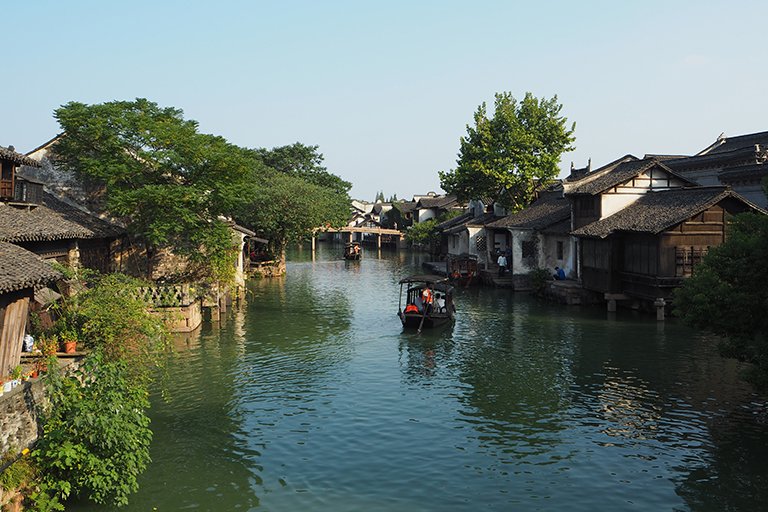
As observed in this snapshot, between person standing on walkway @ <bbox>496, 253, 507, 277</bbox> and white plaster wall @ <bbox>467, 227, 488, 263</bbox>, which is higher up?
white plaster wall @ <bbox>467, 227, 488, 263</bbox>

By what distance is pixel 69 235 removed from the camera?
26.6 metres

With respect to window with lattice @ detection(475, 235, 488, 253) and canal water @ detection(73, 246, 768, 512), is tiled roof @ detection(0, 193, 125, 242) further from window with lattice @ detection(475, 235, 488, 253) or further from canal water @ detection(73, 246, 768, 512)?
window with lattice @ detection(475, 235, 488, 253)

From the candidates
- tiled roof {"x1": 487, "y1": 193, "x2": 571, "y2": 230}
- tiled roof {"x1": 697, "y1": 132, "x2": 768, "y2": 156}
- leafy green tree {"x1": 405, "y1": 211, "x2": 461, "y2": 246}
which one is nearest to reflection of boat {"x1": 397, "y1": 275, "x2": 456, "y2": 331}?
tiled roof {"x1": 487, "y1": 193, "x2": 571, "y2": 230}

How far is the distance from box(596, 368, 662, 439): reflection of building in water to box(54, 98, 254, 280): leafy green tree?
20069mm

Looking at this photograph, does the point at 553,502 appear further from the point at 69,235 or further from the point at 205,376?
the point at 69,235

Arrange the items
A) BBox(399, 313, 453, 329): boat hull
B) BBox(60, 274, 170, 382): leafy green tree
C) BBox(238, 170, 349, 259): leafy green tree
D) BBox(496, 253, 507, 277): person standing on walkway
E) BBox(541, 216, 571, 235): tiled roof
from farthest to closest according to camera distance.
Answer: BBox(238, 170, 349, 259): leafy green tree < BBox(496, 253, 507, 277): person standing on walkway < BBox(541, 216, 571, 235): tiled roof < BBox(399, 313, 453, 329): boat hull < BBox(60, 274, 170, 382): leafy green tree

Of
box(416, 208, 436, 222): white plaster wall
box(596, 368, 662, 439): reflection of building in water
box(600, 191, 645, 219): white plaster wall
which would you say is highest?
box(416, 208, 436, 222): white plaster wall

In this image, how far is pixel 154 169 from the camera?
115 ft

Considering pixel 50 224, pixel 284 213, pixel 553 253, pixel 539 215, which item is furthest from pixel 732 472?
pixel 284 213

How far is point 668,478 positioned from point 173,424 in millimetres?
13156

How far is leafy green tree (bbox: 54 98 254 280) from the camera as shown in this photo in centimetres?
3303

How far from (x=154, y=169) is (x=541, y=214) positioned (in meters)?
29.7

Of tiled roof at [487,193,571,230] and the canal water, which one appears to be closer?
the canal water

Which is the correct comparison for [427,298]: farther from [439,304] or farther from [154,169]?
[154,169]
